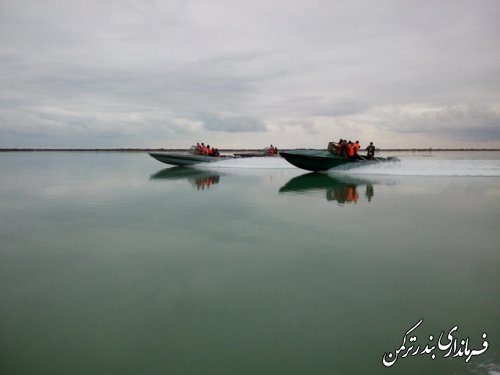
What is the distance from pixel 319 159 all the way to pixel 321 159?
0.14 m

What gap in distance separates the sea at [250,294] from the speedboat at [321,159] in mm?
13050

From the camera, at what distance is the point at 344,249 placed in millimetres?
6812

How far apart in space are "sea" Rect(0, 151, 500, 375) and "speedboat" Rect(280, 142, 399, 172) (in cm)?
1305

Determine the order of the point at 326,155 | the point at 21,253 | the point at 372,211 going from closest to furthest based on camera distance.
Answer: the point at 21,253, the point at 372,211, the point at 326,155

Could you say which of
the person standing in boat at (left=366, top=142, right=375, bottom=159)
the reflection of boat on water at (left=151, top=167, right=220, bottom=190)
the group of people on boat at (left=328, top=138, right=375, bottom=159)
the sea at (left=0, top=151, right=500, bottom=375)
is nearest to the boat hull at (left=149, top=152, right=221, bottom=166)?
the reflection of boat on water at (left=151, top=167, right=220, bottom=190)

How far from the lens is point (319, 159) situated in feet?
76.5

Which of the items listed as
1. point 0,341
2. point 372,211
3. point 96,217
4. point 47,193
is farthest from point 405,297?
point 47,193

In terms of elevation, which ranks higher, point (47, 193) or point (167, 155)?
point (167, 155)

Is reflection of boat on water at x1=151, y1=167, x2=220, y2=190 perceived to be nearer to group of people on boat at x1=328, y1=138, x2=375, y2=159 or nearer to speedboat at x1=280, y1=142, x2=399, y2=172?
speedboat at x1=280, y1=142, x2=399, y2=172

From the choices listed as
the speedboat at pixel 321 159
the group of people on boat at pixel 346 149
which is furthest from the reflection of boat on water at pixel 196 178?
the group of people on boat at pixel 346 149

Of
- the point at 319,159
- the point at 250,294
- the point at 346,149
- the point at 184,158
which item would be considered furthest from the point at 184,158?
the point at 250,294

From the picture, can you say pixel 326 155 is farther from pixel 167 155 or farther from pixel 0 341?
pixel 0 341

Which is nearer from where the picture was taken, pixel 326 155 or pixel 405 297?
pixel 405 297

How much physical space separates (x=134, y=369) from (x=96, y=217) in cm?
763
